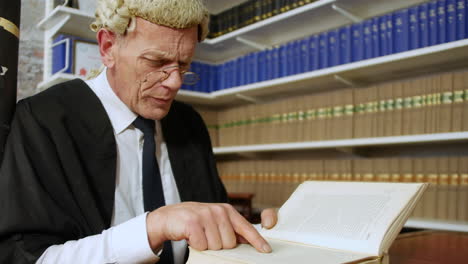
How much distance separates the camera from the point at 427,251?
100 centimetres

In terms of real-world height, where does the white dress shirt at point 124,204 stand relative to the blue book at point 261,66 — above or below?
below

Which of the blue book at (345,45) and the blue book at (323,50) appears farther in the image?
the blue book at (323,50)

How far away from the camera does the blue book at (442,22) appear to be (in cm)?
214

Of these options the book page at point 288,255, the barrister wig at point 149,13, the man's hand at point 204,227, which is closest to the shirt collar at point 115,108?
the barrister wig at point 149,13

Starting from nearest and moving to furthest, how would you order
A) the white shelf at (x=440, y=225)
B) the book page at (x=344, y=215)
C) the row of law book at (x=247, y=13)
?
the book page at (x=344, y=215), the white shelf at (x=440, y=225), the row of law book at (x=247, y=13)

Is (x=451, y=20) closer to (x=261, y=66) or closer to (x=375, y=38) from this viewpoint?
(x=375, y=38)

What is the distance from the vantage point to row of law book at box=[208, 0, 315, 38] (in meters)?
2.82

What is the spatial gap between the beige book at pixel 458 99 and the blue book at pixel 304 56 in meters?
0.89

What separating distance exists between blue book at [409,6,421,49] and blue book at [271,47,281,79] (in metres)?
0.90

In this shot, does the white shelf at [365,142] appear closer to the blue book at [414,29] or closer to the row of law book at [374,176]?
the row of law book at [374,176]

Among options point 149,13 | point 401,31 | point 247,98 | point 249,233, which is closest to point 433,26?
point 401,31

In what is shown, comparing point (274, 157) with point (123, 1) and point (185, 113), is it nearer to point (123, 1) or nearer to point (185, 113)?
point (185, 113)

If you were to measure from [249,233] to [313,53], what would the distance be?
7.11 feet

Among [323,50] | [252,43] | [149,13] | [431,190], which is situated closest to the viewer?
[149,13]
